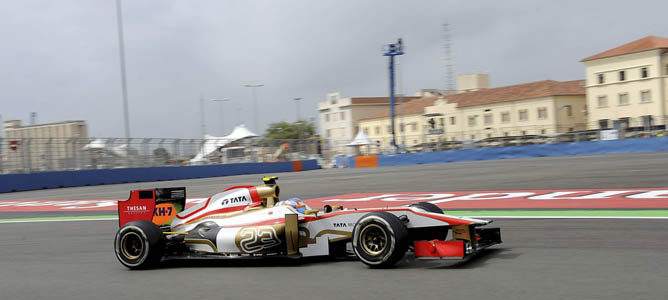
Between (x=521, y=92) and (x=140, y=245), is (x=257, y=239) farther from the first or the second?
(x=521, y=92)

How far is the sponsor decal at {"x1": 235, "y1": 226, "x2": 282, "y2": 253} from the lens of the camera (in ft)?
22.2

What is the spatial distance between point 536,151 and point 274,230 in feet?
107

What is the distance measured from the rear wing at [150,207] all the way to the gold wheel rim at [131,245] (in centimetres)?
38

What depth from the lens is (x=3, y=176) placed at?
28.5m

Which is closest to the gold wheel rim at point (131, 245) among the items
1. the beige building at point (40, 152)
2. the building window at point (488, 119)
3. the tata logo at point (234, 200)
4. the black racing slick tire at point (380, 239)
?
the tata logo at point (234, 200)

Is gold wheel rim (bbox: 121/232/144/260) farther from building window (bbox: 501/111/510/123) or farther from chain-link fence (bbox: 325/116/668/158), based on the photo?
building window (bbox: 501/111/510/123)

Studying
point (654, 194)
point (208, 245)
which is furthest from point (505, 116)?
point (208, 245)

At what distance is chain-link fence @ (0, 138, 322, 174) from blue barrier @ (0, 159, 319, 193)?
0.39m

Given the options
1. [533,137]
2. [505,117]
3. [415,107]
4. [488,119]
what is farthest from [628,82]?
[415,107]

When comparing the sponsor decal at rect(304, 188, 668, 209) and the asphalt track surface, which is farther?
→ the sponsor decal at rect(304, 188, 668, 209)

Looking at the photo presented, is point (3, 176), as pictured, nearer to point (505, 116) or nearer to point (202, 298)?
point (202, 298)

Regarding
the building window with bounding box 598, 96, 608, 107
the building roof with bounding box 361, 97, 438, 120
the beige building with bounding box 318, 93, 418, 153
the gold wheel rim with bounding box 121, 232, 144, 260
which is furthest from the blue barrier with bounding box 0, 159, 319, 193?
the beige building with bounding box 318, 93, 418, 153

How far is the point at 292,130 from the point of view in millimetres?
111125

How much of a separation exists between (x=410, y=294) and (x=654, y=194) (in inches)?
339
